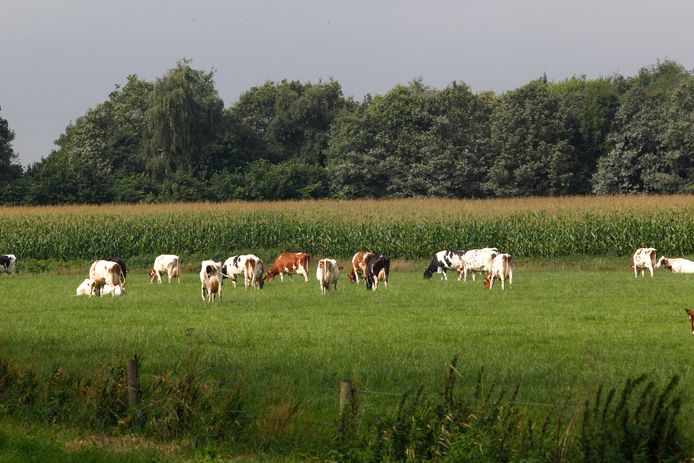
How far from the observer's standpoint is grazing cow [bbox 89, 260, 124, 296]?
30.5 metres

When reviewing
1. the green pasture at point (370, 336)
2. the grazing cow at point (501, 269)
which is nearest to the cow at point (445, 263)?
the grazing cow at point (501, 269)

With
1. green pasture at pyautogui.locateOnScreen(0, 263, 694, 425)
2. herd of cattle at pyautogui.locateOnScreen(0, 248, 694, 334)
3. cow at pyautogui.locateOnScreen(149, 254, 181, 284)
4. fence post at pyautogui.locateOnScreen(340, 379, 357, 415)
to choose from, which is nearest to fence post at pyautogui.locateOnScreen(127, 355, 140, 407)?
green pasture at pyautogui.locateOnScreen(0, 263, 694, 425)

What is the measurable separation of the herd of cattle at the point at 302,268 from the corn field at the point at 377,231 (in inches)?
150

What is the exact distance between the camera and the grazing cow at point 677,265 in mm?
40781

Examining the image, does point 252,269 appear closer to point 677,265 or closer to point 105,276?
point 105,276

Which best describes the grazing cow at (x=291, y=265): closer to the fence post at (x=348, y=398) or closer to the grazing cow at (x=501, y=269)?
the grazing cow at (x=501, y=269)

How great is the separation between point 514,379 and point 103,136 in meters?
76.6

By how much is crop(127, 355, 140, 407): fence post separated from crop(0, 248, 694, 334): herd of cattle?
49.2ft

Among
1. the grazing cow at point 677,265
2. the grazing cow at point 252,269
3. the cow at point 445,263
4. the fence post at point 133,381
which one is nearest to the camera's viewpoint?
the fence post at point 133,381

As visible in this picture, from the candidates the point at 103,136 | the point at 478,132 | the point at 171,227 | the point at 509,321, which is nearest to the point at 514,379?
the point at 509,321

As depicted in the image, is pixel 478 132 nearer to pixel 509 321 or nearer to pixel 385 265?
pixel 385 265

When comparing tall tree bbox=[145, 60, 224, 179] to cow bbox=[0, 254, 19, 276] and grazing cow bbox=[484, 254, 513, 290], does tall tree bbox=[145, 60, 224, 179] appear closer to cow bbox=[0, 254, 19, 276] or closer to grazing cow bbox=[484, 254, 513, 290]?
cow bbox=[0, 254, 19, 276]

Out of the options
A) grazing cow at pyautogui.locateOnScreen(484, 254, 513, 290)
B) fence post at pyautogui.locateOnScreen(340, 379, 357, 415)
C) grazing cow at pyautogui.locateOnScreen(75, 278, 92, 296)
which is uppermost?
fence post at pyautogui.locateOnScreen(340, 379, 357, 415)

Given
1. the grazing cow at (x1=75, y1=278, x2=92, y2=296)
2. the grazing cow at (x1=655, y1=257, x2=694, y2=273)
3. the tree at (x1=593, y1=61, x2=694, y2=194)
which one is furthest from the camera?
the tree at (x1=593, y1=61, x2=694, y2=194)
